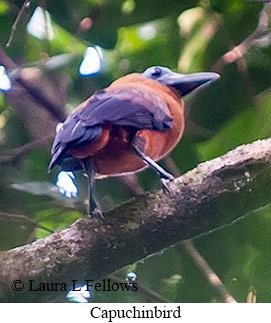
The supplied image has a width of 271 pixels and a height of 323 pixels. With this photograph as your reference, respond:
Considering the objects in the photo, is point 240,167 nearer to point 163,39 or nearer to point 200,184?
point 200,184

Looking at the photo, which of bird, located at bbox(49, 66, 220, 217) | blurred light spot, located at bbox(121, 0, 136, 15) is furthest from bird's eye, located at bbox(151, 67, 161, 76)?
blurred light spot, located at bbox(121, 0, 136, 15)

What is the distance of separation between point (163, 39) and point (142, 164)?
0.23 metres

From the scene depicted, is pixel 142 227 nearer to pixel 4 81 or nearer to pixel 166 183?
pixel 166 183

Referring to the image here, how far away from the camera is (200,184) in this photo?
80 cm

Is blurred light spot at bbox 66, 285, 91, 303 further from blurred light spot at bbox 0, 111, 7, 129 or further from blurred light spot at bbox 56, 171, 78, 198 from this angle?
blurred light spot at bbox 0, 111, 7, 129

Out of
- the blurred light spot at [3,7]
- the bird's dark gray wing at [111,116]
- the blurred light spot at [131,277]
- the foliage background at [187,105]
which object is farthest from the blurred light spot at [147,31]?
the blurred light spot at [131,277]

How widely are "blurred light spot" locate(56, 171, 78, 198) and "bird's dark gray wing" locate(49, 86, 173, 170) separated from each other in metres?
0.03

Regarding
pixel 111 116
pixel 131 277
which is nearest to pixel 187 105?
pixel 111 116

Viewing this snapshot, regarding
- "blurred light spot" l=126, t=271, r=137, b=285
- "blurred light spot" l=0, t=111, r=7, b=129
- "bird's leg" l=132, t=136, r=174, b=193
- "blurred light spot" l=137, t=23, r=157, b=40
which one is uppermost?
"blurred light spot" l=137, t=23, r=157, b=40

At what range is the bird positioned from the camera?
2.43ft

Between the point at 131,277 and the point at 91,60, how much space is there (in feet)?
1.19

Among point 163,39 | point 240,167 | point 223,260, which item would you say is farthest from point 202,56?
point 223,260

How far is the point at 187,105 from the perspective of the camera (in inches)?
32.4
